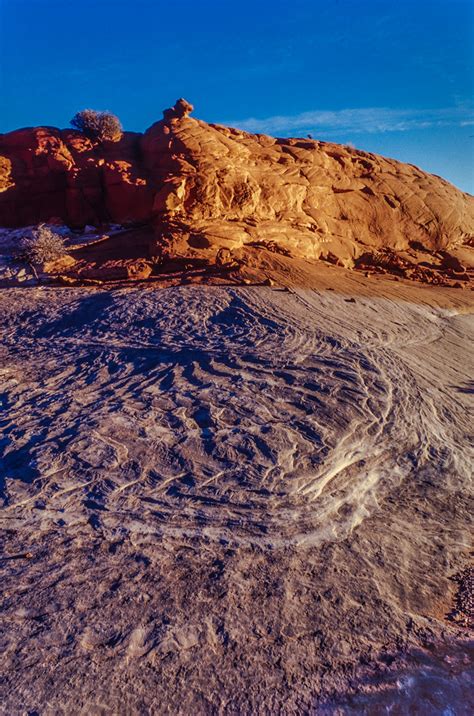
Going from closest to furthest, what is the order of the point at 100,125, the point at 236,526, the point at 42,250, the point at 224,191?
the point at 236,526
the point at 42,250
the point at 224,191
the point at 100,125

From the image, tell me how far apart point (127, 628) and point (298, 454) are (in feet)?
8.04

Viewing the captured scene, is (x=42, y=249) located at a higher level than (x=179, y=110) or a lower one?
lower

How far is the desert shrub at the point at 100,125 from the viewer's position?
17781 millimetres

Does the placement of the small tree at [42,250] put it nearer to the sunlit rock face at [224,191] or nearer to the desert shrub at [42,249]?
the desert shrub at [42,249]

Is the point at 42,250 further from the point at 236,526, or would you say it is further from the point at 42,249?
the point at 236,526

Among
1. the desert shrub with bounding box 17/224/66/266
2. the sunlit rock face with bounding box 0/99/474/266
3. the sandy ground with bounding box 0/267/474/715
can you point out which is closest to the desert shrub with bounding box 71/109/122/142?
the sunlit rock face with bounding box 0/99/474/266

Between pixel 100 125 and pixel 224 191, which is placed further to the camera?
pixel 100 125

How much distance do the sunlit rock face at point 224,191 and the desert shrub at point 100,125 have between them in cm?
33

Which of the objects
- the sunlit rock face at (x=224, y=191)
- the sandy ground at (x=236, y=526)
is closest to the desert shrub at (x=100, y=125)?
the sunlit rock face at (x=224, y=191)

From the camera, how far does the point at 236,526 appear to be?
396 centimetres

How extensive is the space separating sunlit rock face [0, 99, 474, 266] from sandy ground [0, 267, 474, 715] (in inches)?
277

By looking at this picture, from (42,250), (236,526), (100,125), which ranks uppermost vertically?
(100,125)

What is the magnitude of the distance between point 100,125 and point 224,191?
6683mm

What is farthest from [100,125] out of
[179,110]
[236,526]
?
[236,526]
